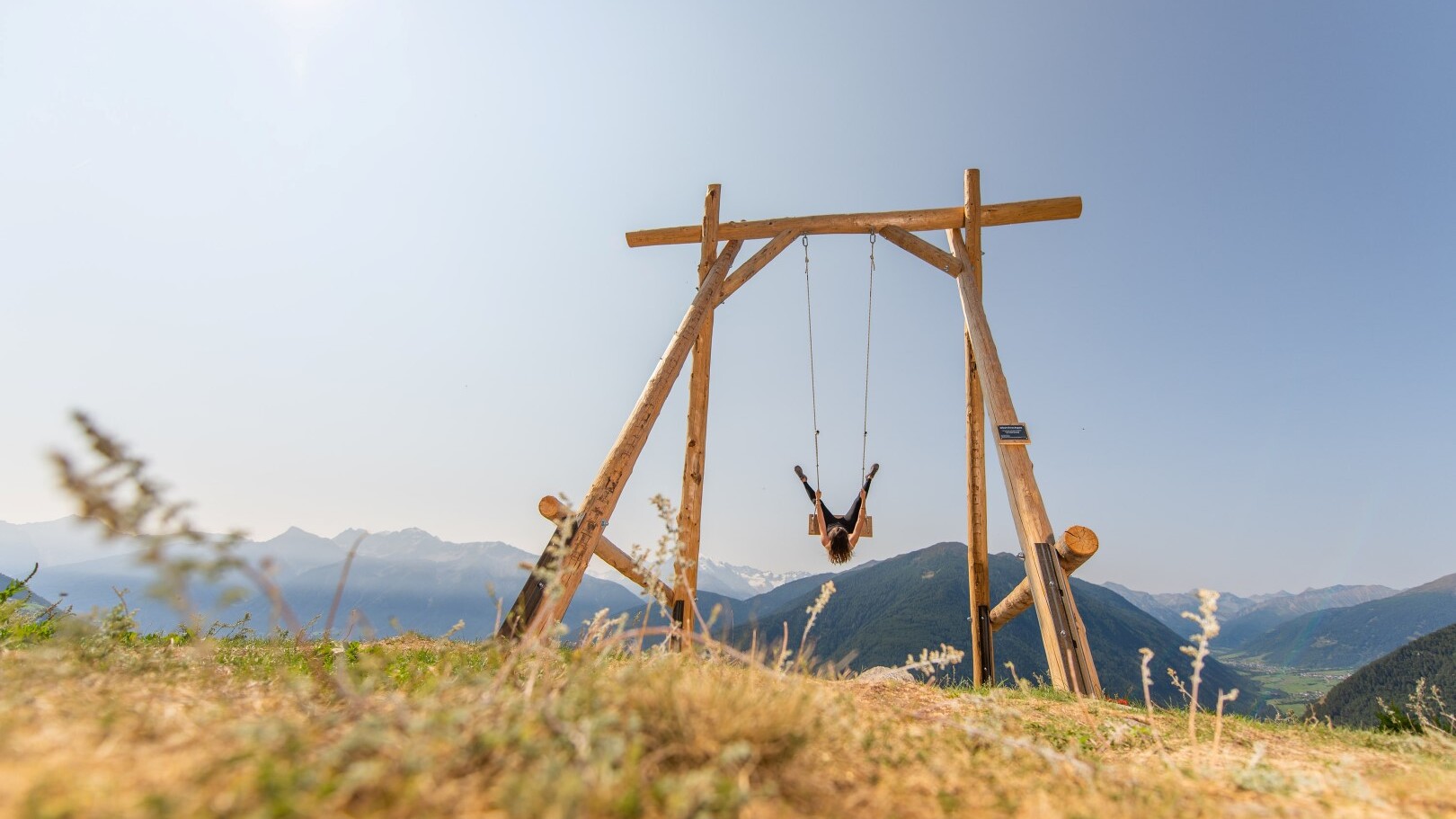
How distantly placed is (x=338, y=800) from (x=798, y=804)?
1.01 metres

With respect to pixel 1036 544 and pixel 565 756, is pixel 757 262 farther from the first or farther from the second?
pixel 565 756

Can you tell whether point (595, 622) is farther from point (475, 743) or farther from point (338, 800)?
point (338, 800)

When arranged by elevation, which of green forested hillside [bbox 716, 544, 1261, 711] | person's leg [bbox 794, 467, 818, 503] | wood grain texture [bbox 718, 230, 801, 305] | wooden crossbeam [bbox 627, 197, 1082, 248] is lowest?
green forested hillside [bbox 716, 544, 1261, 711]

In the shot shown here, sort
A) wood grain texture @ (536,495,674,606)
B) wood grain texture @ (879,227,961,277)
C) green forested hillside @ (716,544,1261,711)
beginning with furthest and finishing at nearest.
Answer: green forested hillside @ (716,544,1261,711) → wood grain texture @ (879,227,961,277) → wood grain texture @ (536,495,674,606)

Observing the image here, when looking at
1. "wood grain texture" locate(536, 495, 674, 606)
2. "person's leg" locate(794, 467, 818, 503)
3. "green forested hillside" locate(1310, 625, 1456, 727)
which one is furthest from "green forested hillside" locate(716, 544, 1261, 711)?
"wood grain texture" locate(536, 495, 674, 606)

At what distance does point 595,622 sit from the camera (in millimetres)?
2936

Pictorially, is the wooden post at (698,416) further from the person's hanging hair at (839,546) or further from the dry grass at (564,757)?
the dry grass at (564,757)

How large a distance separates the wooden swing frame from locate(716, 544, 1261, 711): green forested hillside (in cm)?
10900

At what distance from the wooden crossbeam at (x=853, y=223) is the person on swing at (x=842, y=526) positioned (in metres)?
3.16

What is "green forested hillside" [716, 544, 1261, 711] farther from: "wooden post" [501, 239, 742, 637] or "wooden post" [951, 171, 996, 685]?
"wooden post" [501, 239, 742, 637]

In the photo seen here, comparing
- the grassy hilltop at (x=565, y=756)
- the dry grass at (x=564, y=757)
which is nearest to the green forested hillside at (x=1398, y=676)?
the grassy hilltop at (x=565, y=756)

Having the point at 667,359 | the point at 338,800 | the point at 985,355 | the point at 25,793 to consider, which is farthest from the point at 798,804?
the point at 985,355

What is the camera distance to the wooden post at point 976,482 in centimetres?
642

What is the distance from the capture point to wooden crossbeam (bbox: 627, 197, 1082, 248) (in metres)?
7.38
